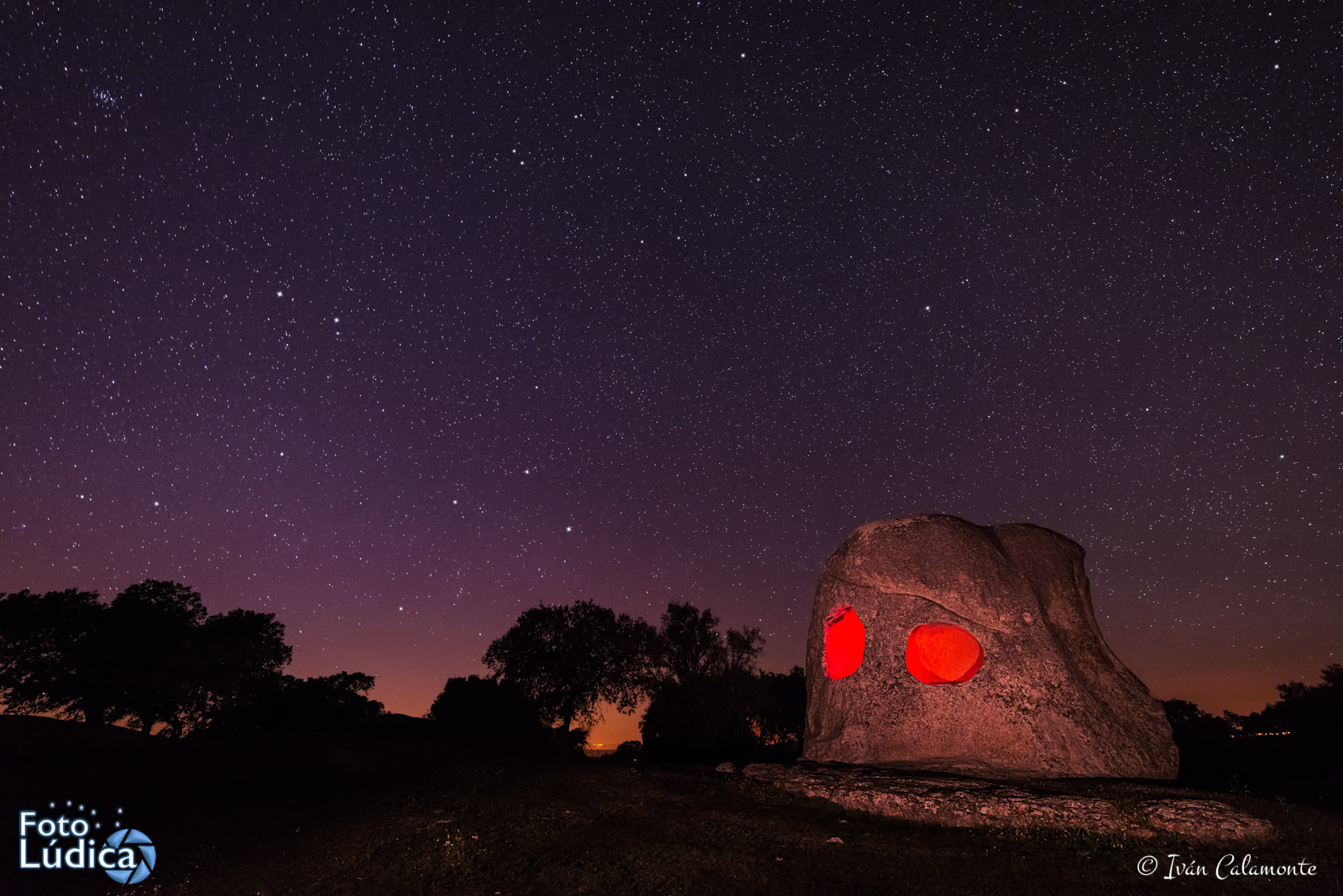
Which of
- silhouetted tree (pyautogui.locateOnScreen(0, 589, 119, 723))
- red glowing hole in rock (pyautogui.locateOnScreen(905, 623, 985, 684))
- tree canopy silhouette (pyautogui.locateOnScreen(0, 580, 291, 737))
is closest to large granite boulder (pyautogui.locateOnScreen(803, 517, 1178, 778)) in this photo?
red glowing hole in rock (pyautogui.locateOnScreen(905, 623, 985, 684))

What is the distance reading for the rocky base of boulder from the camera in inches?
428

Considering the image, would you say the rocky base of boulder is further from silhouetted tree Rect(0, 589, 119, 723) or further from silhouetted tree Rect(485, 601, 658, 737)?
silhouetted tree Rect(0, 589, 119, 723)

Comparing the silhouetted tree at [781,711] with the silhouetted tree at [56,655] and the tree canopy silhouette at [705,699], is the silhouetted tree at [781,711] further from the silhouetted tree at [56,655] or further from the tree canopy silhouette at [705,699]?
the silhouetted tree at [56,655]

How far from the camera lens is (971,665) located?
1725 centimetres

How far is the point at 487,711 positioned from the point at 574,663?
6.33m

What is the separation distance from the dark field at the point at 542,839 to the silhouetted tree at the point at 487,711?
2164 cm

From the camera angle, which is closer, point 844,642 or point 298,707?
point 844,642

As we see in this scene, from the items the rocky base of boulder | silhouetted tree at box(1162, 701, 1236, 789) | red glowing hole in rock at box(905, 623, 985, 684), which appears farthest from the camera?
silhouetted tree at box(1162, 701, 1236, 789)

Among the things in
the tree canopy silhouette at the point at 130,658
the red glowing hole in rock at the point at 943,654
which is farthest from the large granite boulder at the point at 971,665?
the tree canopy silhouette at the point at 130,658

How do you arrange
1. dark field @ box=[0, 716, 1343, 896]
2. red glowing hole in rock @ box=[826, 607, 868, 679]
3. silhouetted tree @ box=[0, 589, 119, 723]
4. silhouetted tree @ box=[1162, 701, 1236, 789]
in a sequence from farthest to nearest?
silhouetted tree @ box=[0, 589, 119, 723], silhouetted tree @ box=[1162, 701, 1236, 789], red glowing hole in rock @ box=[826, 607, 868, 679], dark field @ box=[0, 716, 1343, 896]

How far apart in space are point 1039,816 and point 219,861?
48.2 feet

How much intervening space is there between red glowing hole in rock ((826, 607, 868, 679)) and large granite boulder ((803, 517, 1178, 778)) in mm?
42

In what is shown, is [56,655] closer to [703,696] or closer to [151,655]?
[151,655]

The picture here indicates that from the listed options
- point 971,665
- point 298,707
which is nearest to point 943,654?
point 971,665
